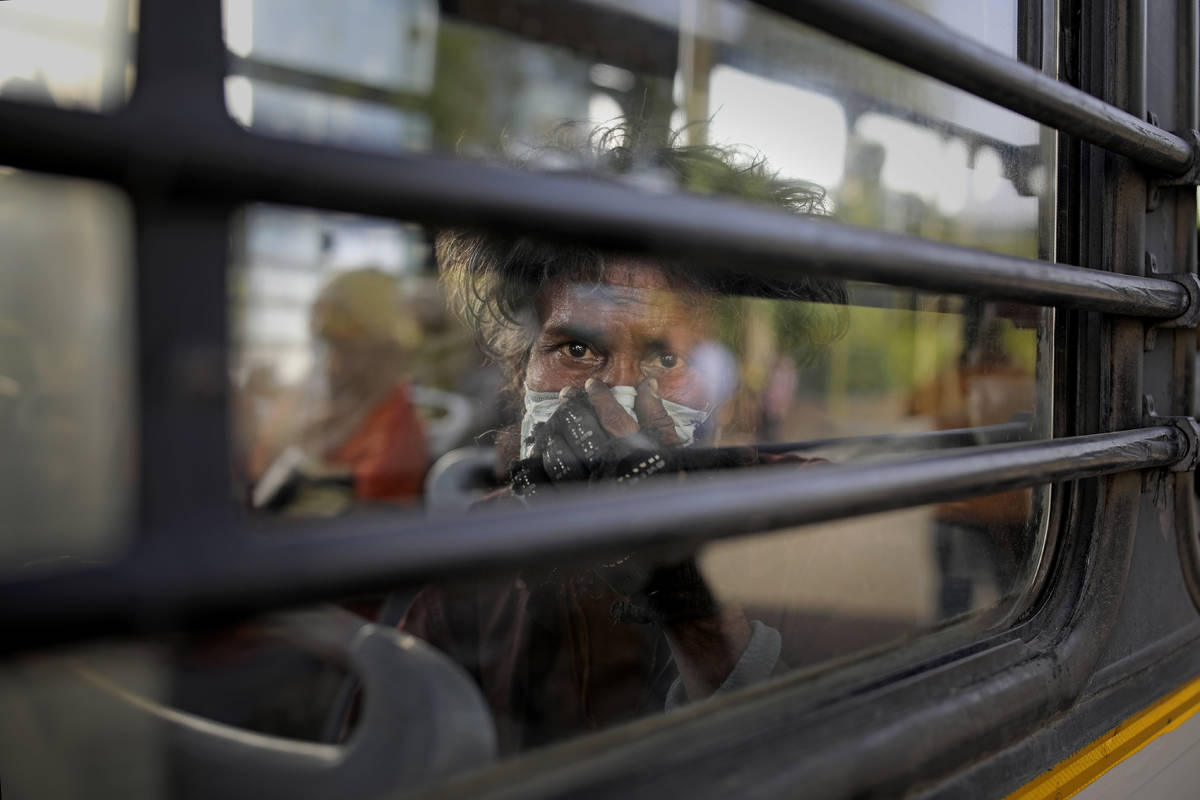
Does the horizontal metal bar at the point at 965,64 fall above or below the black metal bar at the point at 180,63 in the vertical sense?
above

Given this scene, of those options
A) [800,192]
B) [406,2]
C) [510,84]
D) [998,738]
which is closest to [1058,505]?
[998,738]

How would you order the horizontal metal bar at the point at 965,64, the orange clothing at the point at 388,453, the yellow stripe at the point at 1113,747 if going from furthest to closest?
the orange clothing at the point at 388,453 → the yellow stripe at the point at 1113,747 → the horizontal metal bar at the point at 965,64

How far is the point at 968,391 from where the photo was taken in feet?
6.06

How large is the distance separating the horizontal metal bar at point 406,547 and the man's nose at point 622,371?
0.84m

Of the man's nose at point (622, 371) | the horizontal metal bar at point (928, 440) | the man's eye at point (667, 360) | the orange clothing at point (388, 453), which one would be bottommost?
the orange clothing at point (388, 453)

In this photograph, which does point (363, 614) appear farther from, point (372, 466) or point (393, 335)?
point (393, 335)

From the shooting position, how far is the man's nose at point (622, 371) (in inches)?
58.5

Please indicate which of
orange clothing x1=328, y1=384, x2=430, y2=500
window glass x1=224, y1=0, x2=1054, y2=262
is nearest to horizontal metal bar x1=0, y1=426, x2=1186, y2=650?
window glass x1=224, y1=0, x2=1054, y2=262

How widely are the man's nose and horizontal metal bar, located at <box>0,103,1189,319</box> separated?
81 cm

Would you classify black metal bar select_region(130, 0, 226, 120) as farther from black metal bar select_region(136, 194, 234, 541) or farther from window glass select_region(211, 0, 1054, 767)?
window glass select_region(211, 0, 1054, 767)

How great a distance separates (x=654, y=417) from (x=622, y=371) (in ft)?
0.44

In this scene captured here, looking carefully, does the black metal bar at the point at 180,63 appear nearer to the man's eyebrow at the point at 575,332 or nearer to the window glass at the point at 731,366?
the window glass at the point at 731,366

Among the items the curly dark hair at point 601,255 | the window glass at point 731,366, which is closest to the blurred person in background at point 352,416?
the window glass at point 731,366

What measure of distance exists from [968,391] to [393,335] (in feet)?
9.51
